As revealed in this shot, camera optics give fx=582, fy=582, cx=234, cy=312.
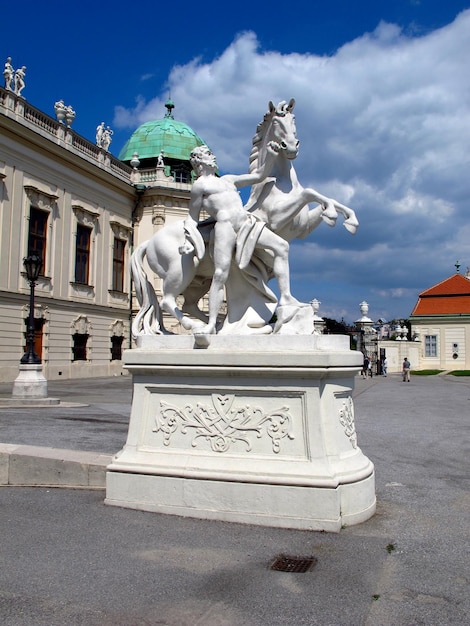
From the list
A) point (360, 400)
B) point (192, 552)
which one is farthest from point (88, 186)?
point (192, 552)

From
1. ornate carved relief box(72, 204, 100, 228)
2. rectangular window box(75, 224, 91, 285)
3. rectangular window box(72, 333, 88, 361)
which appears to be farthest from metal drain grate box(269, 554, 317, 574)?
ornate carved relief box(72, 204, 100, 228)

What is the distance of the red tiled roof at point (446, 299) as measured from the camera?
46.6 m

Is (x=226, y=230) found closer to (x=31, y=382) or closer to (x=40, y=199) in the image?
(x=31, y=382)

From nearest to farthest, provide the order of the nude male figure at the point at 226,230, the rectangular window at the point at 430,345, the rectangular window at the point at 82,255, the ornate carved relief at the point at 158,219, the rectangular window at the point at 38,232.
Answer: the nude male figure at the point at 226,230
the rectangular window at the point at 38,232
the rectangular window at the point at 82,255
the ornate carved relief at the point at 158,219
the rectangular window at the point at 430,345

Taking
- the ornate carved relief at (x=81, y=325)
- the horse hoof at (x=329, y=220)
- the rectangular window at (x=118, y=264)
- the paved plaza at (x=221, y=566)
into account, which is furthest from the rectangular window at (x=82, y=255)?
the horse hoof at (x=329, y=220)

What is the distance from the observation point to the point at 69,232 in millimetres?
29094

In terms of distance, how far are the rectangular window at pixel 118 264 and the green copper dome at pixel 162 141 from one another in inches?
333

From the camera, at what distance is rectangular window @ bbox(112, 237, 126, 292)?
3328 centimetres

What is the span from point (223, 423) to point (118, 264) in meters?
30.1

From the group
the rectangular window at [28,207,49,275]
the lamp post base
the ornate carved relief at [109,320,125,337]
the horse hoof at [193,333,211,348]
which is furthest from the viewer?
the ornate carved relief at [109,320,125,337]

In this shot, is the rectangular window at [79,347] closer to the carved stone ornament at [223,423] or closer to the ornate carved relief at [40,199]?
the ornate carved relief at [40,199]

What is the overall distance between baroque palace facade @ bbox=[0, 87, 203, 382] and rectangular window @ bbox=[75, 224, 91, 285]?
0.05 m

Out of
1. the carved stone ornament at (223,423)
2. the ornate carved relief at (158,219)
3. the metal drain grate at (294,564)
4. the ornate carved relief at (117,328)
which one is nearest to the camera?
the metal drain grate at (294,564)

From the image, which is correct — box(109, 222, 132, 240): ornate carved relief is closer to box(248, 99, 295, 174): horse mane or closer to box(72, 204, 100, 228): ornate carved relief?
box(72, 204, 100, 228): ornate carved relief
